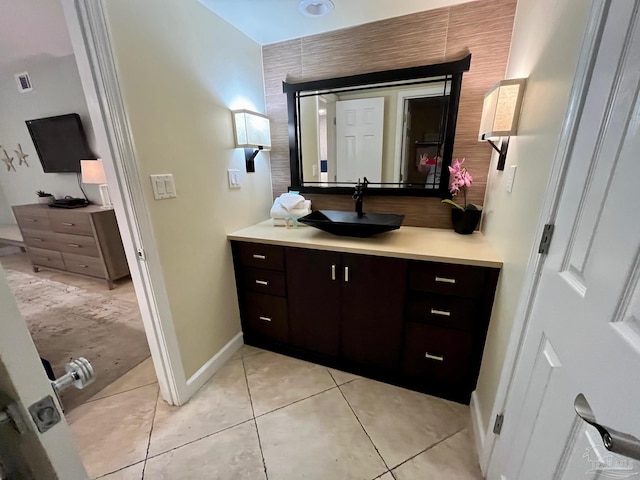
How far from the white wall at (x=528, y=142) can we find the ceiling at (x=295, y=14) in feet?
2.06

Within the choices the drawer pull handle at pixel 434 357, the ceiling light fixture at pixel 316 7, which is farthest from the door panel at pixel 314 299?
the ceiling light fixture at pixel 316 7

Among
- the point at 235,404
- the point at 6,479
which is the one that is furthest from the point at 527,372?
→ the point at 235,404

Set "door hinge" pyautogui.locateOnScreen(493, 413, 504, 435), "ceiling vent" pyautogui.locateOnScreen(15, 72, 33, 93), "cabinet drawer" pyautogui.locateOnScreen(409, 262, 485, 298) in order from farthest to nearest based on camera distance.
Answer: "ceiling vent" pyautogui.locateOnScreen(15, 72, 33, 93) < "cabinet drawer" pyautogui.locateOnScreen(409, 262, 485, 298) < "door hinge" pyautogui.locateOnScreen(493, 413, 504, 435)

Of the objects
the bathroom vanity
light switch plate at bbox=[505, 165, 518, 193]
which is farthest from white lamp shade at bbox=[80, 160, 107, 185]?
light switch plate at bbox=[505, 165, 518, 193]

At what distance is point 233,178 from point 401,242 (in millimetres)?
1181

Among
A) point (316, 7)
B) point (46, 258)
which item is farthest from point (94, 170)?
point (316, 7)

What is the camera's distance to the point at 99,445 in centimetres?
137

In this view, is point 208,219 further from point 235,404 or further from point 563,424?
point 563,424

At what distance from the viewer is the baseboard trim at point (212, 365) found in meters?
1.63

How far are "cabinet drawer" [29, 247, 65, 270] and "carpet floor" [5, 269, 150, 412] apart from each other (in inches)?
10.9

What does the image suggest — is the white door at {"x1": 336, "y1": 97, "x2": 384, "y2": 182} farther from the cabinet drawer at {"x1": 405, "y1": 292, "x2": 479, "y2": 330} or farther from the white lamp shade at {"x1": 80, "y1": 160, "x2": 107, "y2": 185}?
the white lamp shade at {"x1": 80, "y1": 160, "x2": 107, "y2": 185}

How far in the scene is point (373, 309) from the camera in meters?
1.59

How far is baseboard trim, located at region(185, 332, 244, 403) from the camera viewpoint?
163cm

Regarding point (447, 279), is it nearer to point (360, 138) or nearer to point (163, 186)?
point (360, 138)
